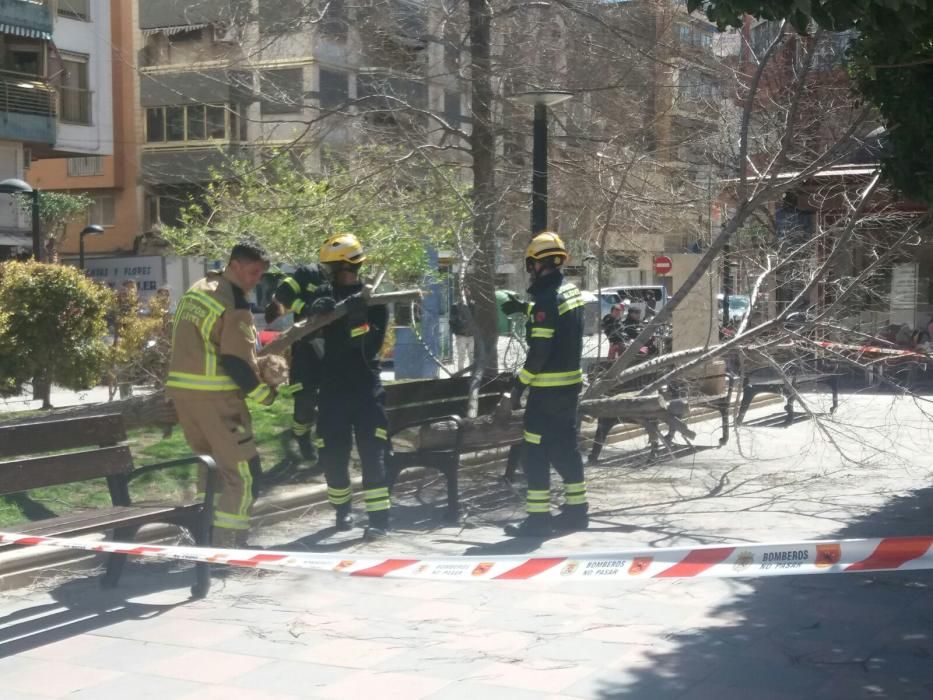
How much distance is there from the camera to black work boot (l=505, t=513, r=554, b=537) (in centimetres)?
790

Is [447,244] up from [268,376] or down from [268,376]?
up

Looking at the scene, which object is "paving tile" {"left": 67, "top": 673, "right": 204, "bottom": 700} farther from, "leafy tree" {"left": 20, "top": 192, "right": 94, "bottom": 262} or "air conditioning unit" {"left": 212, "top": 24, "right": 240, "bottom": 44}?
"leafy tree" {"left": 20, "top": 192, "right": 94, "bottom": 262}

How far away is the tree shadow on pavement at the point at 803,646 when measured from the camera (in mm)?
4859

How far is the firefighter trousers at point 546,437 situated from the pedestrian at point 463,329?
2.80 m

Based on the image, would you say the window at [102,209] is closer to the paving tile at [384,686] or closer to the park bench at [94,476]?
the park bench at [94,476]

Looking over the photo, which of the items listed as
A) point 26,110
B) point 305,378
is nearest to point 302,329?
point 305,378

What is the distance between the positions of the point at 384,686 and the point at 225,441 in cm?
239

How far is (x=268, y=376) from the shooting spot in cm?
745

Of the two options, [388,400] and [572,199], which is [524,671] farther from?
[572,199]

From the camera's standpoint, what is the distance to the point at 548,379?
794 centimetres

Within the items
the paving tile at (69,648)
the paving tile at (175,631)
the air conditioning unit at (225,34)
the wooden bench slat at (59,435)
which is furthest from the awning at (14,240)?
the paving tile at (69,648)

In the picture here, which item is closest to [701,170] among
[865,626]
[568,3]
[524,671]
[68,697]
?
[568,3]

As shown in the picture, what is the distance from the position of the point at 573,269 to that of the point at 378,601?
7.64 m

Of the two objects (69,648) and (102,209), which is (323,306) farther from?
(102,209)
